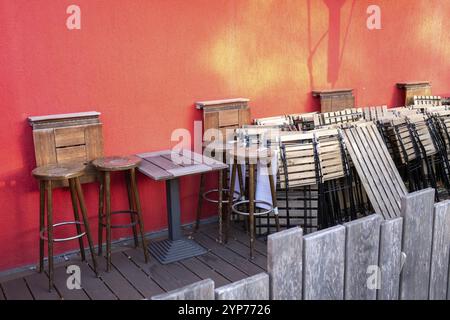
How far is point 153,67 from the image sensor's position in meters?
4.72

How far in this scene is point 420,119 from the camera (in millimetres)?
5773

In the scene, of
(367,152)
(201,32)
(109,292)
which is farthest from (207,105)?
(109,292)

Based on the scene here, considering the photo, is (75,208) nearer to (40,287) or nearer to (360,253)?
(40,287)

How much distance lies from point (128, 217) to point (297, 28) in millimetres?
3097

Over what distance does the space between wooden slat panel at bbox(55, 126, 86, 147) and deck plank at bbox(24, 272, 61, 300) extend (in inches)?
46.5

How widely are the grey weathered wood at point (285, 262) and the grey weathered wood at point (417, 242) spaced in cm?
56

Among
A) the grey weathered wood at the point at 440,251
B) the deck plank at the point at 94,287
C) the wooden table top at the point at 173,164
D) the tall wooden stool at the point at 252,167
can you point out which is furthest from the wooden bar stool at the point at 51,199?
the grey weathered wood at the point at 440,251

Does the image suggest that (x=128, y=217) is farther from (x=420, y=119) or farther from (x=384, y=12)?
(x=384, y=12)

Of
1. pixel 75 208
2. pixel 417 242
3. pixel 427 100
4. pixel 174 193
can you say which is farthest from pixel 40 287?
pixel 427 100

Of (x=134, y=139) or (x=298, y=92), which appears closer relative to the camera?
(x=134, y=139)

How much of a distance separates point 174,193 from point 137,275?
850 millimetres

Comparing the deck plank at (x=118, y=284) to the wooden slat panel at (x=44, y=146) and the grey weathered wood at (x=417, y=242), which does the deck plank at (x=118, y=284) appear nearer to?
the wooden slat panel at (x=44, y=146)

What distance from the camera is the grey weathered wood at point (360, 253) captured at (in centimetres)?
192

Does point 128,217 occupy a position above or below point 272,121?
below
